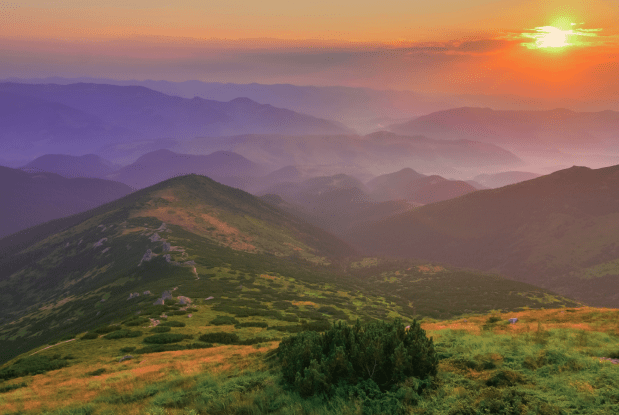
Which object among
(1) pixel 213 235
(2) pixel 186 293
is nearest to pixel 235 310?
(2) pixel 186 293

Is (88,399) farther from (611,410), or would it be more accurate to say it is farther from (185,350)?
(611,410)

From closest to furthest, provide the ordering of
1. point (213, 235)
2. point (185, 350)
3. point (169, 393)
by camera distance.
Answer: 1. point (169, 393)
2. point (185, 350)
3. point (213, 235)

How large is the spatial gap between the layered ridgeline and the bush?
23.8 metres

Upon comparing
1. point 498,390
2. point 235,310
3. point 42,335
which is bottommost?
point 42,335

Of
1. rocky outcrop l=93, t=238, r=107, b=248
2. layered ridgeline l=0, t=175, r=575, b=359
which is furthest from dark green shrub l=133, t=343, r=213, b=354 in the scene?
rocky outcrop l=93, t=238, r=107, b=248

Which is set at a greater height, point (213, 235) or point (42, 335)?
point (213, 235)

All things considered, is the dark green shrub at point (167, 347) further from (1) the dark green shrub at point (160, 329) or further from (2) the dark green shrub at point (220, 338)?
(1) the dark green shrub at point (160, 329)

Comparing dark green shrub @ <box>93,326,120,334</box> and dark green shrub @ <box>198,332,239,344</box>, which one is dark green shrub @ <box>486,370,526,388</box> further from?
dark green shrub @ <box>93,326,120,334</box>

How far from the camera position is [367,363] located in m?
13.3

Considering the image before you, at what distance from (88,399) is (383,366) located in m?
15.7

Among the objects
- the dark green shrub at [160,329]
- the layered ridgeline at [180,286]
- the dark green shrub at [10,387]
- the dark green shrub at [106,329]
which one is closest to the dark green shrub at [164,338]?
the dark green shrub at [160,329]

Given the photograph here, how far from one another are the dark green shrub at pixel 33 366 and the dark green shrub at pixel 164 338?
7.23 metres

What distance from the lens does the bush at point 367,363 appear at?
12781 mm

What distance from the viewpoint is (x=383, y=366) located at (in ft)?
43.3
